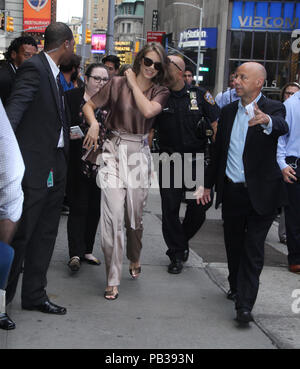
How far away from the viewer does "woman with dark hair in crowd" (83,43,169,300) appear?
4.84m

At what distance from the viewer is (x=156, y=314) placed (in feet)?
14.6

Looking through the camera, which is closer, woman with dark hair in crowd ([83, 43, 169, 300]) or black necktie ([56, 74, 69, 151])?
black necktie ([56, 74, 69, 151])

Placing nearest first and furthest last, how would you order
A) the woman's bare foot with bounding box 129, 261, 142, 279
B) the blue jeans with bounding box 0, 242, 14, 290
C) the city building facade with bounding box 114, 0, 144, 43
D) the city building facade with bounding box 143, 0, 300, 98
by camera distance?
the blue jeans with bounding box 0, 242, 14, 290 → the woman's bare foot with bounding box 129, 261, 142, 279 → the city building facade with bounding box 143, 0, 300, 98 → the city building facade with bounding box 114, 0, 144, 43

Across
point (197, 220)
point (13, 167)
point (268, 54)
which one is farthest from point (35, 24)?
point (13, 167)

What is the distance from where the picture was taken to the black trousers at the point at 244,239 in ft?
14.1

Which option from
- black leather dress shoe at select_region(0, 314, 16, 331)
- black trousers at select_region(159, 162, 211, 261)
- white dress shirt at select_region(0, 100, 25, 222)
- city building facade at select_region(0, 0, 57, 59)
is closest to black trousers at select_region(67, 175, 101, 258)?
black trousers at select_region(159, 162, 211, 261)

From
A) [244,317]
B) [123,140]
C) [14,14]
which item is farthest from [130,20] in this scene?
[244,317]

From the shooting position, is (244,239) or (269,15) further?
(269,15)

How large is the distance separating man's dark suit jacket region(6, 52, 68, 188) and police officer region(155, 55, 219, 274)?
5.81ft

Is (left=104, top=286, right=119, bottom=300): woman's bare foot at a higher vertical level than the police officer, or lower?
lower

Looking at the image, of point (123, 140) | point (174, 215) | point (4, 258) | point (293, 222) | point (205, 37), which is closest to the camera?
point (4, 258)

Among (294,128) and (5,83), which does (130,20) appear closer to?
(294,128)

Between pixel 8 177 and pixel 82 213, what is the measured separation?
355 cm

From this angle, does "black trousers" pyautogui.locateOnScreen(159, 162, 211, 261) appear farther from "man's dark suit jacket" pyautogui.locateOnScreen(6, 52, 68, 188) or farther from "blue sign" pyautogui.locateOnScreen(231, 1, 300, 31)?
"blue sign" pyautogui.locateOnScreen(231, 1, 300, 31)
